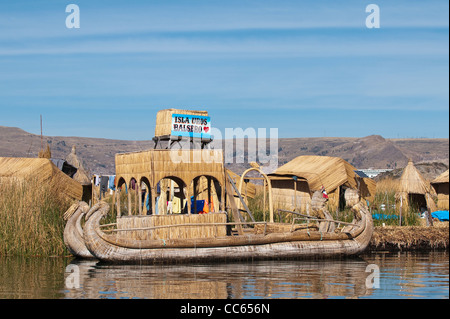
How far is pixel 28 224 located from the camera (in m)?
20.1

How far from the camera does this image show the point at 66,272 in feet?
57.5

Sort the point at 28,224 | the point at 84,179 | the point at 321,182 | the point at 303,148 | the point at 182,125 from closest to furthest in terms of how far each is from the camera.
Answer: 1. the point at 28,224
2. the point at 182,125
3. the point at 321,182
4. the point at 84,179
5. the point at 303,148

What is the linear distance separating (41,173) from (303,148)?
329 feet

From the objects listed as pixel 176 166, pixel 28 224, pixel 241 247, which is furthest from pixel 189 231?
pixel 28 224

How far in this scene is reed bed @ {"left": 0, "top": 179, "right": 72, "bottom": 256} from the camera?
20.0m

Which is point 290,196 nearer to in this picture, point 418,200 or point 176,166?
point 418,200

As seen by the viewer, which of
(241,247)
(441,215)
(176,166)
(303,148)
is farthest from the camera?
(303,148)

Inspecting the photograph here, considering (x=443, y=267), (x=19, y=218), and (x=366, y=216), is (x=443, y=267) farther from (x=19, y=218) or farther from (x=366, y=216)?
(x=19, y=218)

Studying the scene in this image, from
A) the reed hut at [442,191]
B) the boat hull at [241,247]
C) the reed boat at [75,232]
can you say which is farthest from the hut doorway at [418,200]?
the reed boat at [75,232]

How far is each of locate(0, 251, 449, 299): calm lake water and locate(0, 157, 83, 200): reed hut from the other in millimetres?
6275

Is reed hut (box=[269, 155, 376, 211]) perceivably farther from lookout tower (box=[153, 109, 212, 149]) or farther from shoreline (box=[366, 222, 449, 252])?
lookout tower (box=[153, 109, 212, 149])

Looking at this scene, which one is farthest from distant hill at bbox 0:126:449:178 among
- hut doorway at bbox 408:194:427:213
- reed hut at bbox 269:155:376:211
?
hut doorway at bbox 408:194:427:213

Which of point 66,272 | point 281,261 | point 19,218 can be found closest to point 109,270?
point 66,272

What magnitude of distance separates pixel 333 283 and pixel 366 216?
18.9ft
